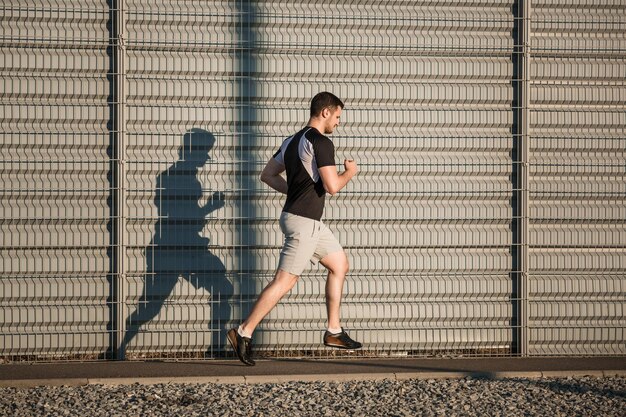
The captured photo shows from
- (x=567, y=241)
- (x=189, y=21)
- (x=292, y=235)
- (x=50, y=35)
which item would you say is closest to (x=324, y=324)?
(x=292, y=235)

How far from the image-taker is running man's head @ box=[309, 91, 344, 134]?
766cm

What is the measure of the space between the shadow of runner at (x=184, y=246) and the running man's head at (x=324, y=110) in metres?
1.35

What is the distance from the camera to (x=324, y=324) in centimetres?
882

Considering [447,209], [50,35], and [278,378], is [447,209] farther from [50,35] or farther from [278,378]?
[50,35]

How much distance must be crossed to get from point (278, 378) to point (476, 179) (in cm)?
275

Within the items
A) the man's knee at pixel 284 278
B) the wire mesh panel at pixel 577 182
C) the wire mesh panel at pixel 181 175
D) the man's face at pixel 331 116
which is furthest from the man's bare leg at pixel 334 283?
the wire mesh panel at pixel 577 182

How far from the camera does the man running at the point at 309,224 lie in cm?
754

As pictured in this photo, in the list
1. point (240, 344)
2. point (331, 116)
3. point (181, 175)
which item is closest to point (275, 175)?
point (331, 116)

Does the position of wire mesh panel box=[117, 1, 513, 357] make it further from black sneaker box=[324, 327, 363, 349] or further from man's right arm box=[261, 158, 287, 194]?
black sneaker box=[324, 327, 363, 349]

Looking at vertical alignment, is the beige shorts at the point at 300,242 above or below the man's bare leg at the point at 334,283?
above

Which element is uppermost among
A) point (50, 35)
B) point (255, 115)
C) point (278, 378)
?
point (50, 35)

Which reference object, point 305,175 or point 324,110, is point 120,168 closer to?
point 305,175

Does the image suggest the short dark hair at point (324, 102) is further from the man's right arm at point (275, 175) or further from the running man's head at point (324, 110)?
the man's right arm at point (275, 175)

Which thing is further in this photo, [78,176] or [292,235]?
[78,176]
